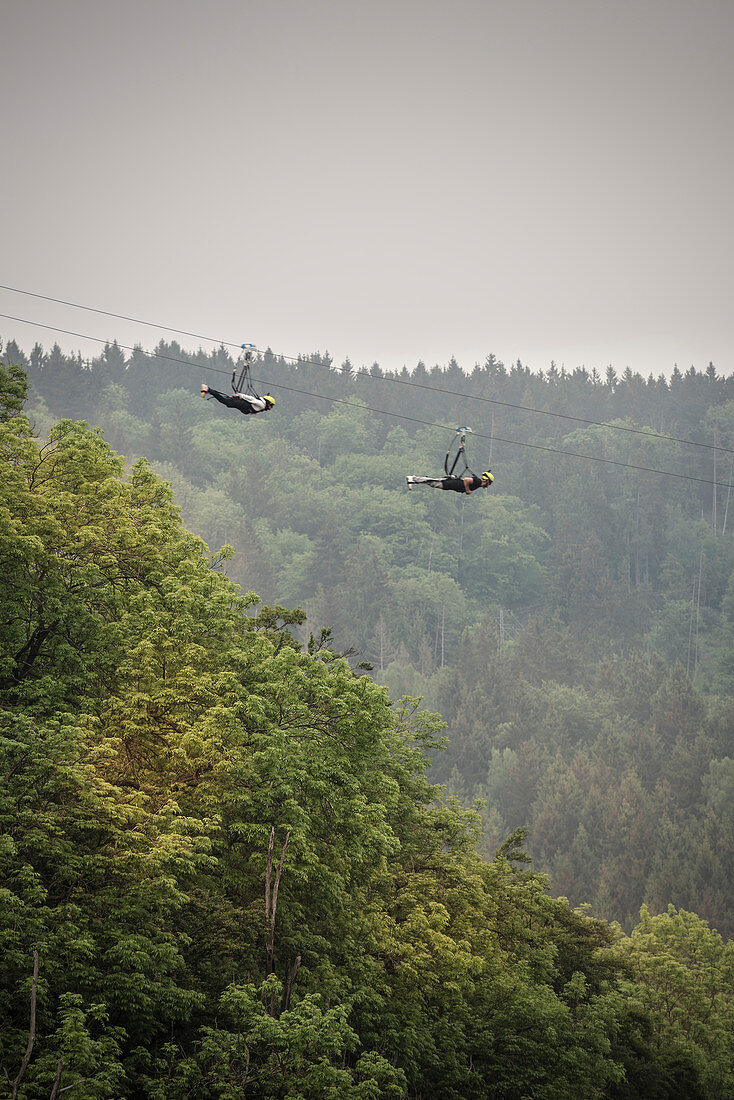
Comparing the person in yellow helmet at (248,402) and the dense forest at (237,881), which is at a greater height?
the person in yellow helmet at (248,402)

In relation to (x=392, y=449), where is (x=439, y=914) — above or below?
below

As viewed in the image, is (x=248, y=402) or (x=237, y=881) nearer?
(x=237, y=881)

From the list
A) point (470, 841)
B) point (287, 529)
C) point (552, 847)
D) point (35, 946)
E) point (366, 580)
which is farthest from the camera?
point (287, 529)

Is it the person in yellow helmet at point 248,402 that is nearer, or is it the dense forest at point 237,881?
the dense forest at point 237,881

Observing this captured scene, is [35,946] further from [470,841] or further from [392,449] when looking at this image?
[392,449]

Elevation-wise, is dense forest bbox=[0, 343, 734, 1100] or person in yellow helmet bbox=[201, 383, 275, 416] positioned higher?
person in yellow helmet bbox=[201, 383, 275, 416]

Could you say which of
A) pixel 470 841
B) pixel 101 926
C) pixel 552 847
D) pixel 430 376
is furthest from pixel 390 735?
pixel 430 376

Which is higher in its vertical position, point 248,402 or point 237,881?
point 248,402

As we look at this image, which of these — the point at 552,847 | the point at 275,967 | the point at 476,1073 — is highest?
the point at 275,967

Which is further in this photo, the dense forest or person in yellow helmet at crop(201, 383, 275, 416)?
person in yellow helmet at crop(201, 383, 275, 416)

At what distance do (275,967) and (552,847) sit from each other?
2532 inches

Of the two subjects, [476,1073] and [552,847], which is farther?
[552,847]

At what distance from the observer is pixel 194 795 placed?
21219mm

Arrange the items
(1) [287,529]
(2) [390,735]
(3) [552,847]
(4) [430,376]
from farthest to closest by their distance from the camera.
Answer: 1. (4) [430,376]
2. (1) [287,529]
3. (3) [552,847]
4. (2) [390,735]
